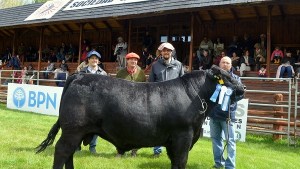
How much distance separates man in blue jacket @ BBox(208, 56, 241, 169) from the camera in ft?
20.3

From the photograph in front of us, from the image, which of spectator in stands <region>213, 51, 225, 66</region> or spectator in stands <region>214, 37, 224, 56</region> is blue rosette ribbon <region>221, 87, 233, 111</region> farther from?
spectator in stands <region>214, 37, 224, 56</region>

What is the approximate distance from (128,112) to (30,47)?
2289 centimetres

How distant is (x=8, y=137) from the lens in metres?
8.91

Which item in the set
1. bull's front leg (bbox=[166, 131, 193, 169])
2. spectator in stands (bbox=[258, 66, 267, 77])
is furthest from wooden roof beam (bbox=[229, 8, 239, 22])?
bull's front leg (bbox=[166, 131, 193, 169])

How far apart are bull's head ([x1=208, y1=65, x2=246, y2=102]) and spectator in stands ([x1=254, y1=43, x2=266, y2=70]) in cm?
922

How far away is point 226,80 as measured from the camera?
Answer: 17.9ft

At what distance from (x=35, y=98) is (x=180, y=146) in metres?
11.1

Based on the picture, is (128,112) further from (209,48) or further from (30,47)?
(30,47)

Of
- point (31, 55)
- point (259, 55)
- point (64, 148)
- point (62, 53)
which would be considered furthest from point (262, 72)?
point (31, 55)

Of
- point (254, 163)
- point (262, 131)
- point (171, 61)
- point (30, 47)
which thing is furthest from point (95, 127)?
point (30, 47)

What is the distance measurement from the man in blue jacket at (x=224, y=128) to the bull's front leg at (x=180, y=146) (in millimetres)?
1155

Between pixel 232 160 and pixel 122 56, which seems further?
pixel 122 56

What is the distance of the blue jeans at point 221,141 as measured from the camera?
6.34 meters

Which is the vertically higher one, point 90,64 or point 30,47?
point 30,47
